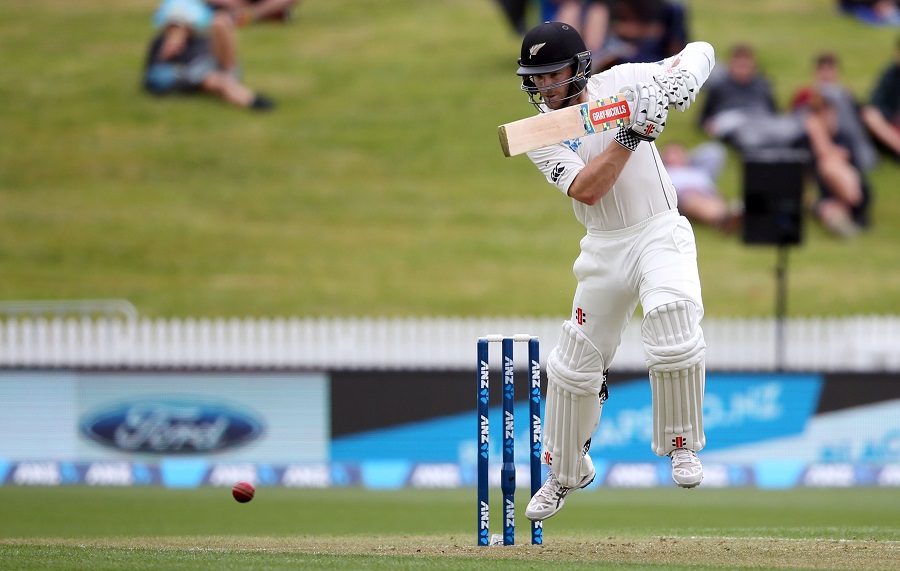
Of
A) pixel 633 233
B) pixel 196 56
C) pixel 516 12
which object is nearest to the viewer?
pixel 633 233

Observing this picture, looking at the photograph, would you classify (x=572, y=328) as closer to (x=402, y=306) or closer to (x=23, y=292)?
(x=402, y=306)

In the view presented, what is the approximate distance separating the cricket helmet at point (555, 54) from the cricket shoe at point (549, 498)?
156 centimetres

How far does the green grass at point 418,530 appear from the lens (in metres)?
4.93

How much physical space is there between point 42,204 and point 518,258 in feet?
23.0

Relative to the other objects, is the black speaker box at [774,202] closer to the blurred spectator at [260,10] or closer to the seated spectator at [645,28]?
the seated spectator at [645,28]

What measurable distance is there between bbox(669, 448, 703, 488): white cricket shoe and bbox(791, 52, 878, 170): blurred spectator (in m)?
14.3

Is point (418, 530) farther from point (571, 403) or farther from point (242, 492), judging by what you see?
point (571, 403)

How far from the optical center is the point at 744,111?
19.3m

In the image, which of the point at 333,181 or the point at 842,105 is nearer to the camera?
the point at 842,105

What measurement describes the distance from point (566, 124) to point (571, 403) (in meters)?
1.21

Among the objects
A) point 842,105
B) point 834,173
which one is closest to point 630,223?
point 834,173

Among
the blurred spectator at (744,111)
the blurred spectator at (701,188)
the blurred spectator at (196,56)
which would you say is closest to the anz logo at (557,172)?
the blurred spectator at (701,188)

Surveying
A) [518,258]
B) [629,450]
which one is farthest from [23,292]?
[629,450]

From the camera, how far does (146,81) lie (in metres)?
21.9
